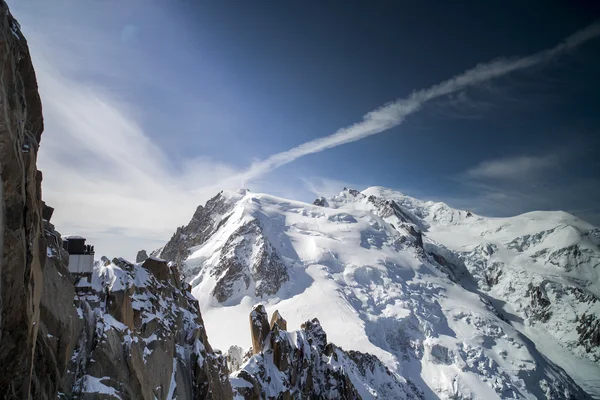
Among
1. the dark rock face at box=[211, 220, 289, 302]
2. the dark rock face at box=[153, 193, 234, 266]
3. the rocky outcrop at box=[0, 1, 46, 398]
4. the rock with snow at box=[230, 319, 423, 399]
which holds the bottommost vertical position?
the rock with snow at box=[230, 319, 423, 399]

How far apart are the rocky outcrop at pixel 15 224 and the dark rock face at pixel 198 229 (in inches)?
5913

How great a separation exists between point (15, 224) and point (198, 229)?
540 ft

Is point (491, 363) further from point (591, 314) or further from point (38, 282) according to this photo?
point (38, 282)

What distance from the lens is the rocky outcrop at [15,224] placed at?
26.8 feet

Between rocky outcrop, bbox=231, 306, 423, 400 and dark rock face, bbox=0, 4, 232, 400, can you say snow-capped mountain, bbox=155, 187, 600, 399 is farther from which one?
dark rock face, bbox=0, 4, 232, 400

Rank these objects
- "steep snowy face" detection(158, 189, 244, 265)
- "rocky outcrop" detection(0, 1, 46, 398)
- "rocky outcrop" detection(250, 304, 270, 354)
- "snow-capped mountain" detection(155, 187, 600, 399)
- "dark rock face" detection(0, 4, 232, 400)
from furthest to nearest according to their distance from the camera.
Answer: "steep snowy face" detection(158, 189, 244, 265) < "snow-capped mountain" detection(155, 187, 600, 399) < "rocky outcrop" detection(250, 304, 270, 354) < "dark rock face" detection(0, 4, 232, 400) < "rocky outcrop" detection(0, 1, 46, 398)

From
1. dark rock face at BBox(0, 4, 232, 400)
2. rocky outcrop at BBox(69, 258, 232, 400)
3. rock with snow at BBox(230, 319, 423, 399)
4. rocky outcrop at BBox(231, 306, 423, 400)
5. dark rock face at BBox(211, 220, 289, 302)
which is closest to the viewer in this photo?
dark rock face at BBox(0, 4, 232, 400)

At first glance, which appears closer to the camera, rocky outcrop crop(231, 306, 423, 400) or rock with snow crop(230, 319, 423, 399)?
rock with snow crop(230, 319, 423, 399)

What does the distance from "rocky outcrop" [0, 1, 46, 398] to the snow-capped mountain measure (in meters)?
81.9

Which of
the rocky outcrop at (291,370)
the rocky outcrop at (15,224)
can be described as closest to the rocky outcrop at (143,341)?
the rocky outcrop at (15,224)

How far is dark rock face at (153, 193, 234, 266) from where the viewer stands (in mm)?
159125

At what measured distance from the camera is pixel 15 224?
8656 mm

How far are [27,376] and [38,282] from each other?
9.59 feet

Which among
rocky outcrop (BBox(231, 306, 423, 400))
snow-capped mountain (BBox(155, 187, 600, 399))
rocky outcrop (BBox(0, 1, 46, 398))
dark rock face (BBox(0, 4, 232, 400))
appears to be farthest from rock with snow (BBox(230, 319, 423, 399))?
snow-capped mountain (BBox(155, 187, 600, 399))
